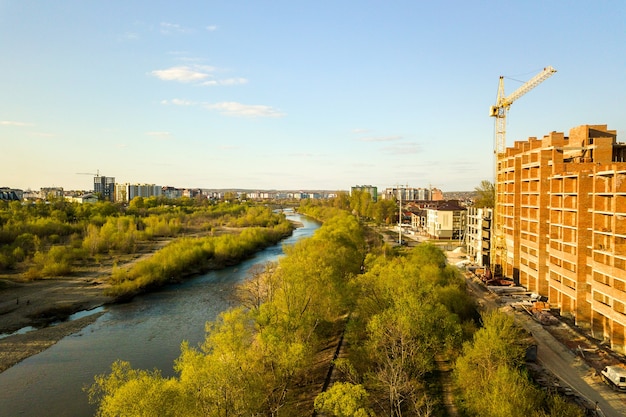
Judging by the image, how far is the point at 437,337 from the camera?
1346 centimetres

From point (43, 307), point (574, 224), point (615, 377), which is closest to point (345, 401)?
point (615, 377)

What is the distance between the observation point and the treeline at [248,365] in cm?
841

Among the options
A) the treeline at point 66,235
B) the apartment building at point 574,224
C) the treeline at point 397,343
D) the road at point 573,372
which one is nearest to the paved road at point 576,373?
the road at point 573,372

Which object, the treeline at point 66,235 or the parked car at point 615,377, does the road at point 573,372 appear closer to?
the parked car at point 615,377

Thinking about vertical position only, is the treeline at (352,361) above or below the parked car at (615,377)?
above

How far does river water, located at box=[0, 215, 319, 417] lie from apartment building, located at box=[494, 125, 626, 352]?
17.2 m

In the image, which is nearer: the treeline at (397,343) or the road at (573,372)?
the treeline at (397,343)

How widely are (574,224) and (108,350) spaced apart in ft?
72.5

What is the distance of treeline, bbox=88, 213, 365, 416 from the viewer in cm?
841

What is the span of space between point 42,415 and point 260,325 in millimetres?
7378

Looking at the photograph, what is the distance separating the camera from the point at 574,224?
19469 millimetres

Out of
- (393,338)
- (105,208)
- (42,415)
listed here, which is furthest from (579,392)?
(105,208)

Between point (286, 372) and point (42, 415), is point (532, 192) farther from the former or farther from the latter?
point (42, 415)

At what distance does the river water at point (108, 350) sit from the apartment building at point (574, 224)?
56.5 feet
